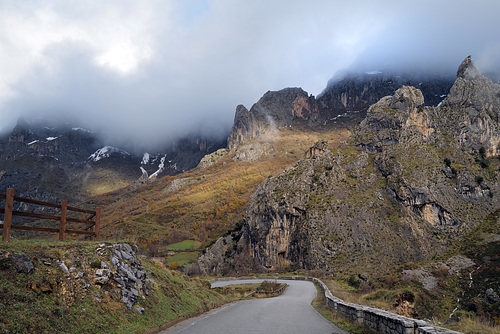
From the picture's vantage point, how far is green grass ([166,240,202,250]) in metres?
120

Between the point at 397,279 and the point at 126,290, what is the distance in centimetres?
5549

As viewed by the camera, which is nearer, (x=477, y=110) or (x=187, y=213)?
(x=477, y=110)

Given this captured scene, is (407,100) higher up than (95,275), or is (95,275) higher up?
(407,100)

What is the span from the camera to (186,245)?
124m

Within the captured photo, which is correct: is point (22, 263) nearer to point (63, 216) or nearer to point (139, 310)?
point (63, 216)

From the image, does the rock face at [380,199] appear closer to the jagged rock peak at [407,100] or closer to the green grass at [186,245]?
the jagged rock peak at [407,100]

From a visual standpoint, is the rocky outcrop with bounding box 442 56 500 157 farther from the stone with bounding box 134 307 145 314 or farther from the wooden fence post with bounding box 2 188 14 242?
the wooden fence post with bounding box 2 188 14 242

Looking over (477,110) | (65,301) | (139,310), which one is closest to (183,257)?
(139,310)

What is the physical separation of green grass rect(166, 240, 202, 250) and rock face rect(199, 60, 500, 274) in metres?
27.3

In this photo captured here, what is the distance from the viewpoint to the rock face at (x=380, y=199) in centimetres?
7688

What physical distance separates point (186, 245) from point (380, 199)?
77267mm

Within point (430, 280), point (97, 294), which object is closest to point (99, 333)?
point (97, 294)

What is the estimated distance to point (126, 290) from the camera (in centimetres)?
1069

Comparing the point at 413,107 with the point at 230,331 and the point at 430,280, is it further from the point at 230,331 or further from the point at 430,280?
the point at 230,331
